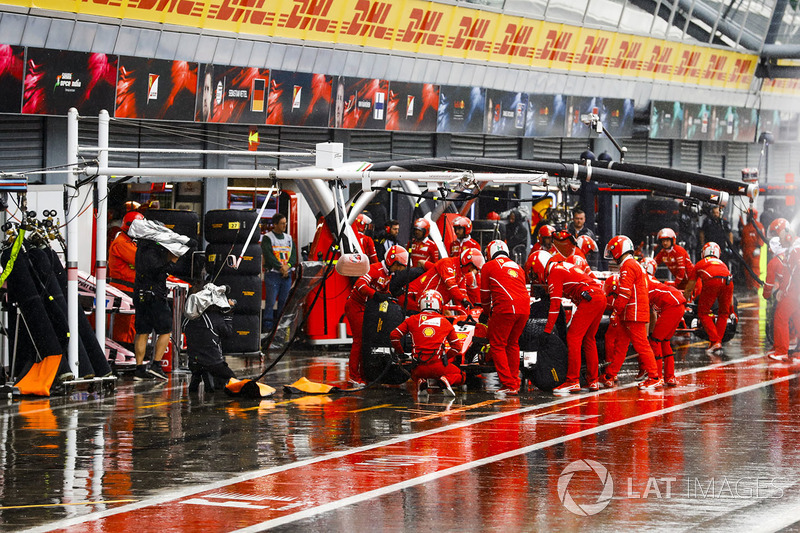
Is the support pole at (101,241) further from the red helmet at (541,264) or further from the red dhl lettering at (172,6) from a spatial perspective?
the red dhl lettering at (172,6)

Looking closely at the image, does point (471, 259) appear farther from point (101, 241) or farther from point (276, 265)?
point (276, 265)

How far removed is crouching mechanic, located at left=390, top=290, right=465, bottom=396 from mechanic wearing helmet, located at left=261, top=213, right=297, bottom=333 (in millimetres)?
5281

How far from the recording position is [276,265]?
65.7 ft

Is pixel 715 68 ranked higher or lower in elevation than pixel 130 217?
higher

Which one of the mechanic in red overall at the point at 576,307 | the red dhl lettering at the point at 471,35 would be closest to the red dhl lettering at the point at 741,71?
the red dhl lettering at the point at 471,35

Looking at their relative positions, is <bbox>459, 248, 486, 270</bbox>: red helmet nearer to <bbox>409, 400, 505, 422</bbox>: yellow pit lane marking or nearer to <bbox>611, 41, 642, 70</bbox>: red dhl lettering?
<bbox>409, 400, 505, 422</bbox>: yellow pit lane marking

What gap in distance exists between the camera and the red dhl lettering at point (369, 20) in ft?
87.0

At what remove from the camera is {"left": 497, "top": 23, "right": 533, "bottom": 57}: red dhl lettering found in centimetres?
3058

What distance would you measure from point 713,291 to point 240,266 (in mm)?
7225

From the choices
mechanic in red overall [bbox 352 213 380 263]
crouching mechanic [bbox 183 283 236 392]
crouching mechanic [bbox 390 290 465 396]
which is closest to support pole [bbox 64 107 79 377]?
crouching mechanic [bbox 183 283 236 392]

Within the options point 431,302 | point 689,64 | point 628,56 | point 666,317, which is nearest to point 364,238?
point 431,302

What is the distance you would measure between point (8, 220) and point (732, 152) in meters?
32.1

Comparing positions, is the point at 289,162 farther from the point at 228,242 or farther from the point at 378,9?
the point at 228,242

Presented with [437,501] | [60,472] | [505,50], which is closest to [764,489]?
[437,501]
